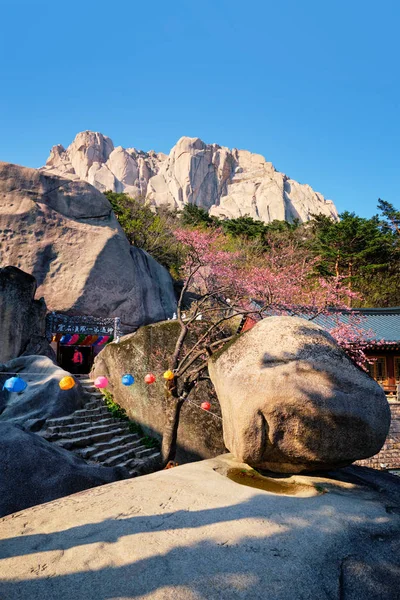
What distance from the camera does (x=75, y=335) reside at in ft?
67.6

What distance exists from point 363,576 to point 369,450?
108 inches

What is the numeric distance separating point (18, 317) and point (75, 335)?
14.3 feet

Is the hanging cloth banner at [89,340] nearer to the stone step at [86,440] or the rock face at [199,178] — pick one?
the stone step at [86,440]

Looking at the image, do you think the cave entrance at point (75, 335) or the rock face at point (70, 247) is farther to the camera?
the rock face at point (70, 247)

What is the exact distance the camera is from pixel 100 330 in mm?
21125

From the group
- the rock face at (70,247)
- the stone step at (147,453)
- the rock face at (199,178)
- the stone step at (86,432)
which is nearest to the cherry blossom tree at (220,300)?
the stone step at (147,453)

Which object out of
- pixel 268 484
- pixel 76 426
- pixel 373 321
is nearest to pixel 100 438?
pixel 76 426

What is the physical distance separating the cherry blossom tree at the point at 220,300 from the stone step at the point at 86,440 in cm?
237

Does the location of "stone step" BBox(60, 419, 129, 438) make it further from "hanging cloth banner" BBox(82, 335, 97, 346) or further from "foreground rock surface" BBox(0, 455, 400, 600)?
"hanging cloth banner" BBox(82, 335, 97, 346)

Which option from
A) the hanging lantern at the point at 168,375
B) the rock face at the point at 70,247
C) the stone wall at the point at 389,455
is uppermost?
the rock face at the point at 70,247

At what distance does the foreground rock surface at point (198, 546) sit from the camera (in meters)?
3.37

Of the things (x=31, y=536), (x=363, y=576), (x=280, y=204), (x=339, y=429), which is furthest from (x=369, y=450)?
(x=280, y=204)

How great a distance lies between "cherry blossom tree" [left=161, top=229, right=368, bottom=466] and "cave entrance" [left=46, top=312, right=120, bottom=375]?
15.7 feet

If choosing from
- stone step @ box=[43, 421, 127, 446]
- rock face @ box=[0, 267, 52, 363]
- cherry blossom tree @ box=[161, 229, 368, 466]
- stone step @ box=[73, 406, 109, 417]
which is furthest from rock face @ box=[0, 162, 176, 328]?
stone step @ box=[43, 421, 127, 446]
